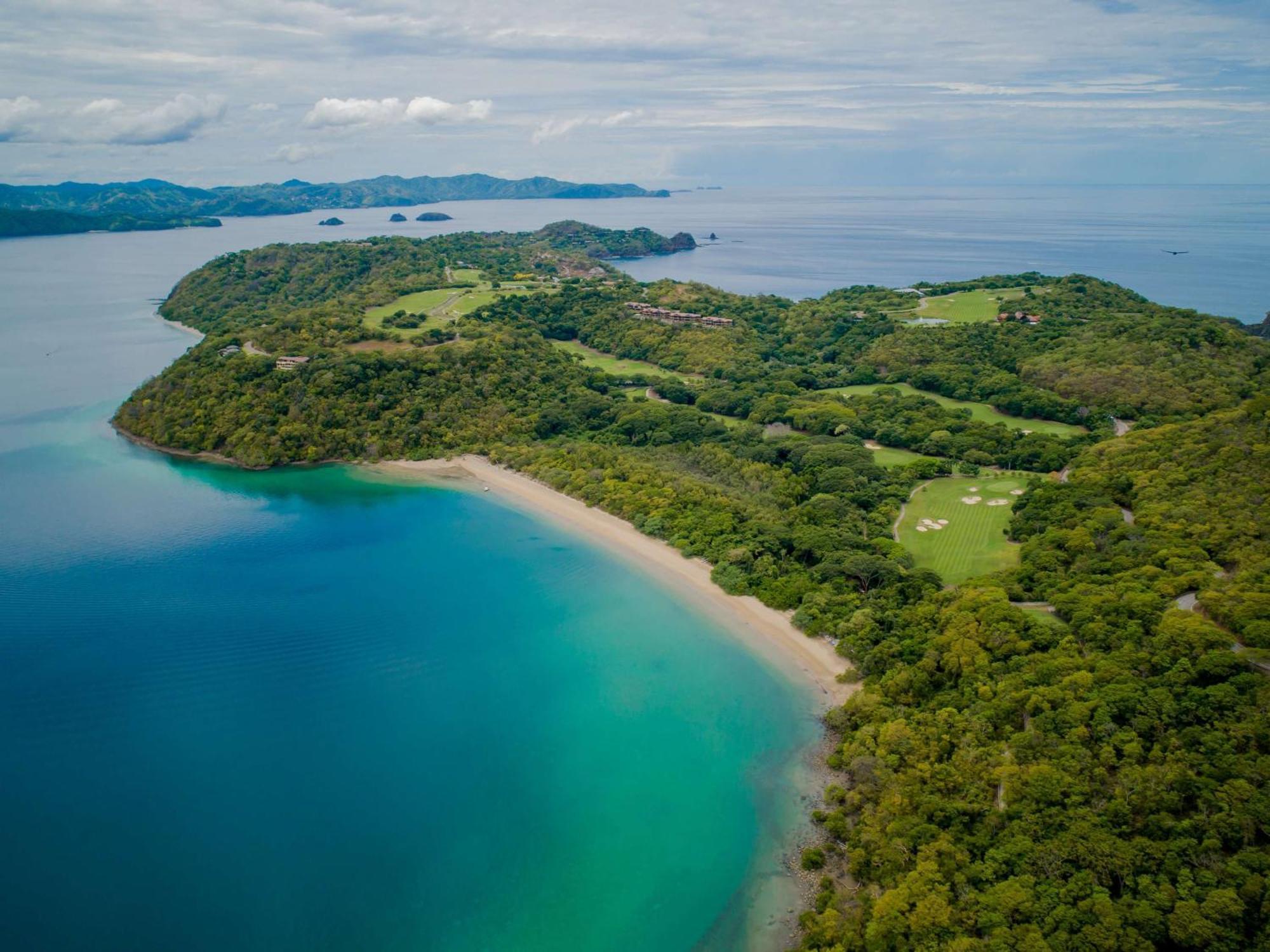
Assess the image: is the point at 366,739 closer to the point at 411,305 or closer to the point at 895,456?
the point at 895,456

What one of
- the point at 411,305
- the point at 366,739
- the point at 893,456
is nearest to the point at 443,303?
the point at 411,305

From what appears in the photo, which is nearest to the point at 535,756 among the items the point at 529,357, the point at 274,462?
the point at 274,462

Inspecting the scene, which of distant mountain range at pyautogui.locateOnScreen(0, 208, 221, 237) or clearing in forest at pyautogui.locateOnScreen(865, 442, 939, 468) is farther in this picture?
distant mountain range at pyautogui.locateOnScreen(0, 208, 221, 237)

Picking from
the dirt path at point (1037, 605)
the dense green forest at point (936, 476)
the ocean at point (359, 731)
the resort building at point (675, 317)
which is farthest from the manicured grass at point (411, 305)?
the dirt path at point (1037, 605)

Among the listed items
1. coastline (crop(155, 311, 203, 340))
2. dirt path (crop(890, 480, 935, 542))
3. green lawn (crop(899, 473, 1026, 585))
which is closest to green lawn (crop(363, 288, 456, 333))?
coastline (crop(155, 311, 203, 340))

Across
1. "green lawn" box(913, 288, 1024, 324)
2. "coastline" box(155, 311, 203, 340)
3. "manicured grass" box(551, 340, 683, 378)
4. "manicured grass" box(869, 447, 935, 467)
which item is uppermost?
"coastline" box(155, 311, 203, 340)

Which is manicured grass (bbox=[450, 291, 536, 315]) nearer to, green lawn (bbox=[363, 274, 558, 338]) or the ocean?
green lawn (bbox=[363, 274, 558, 338])

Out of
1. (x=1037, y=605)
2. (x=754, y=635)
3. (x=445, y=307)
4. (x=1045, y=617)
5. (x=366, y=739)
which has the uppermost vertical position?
(x=445, y=307)

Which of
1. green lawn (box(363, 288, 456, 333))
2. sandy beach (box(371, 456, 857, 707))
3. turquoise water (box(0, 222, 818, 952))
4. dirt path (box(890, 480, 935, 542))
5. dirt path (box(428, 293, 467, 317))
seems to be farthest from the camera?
dirt path (box(428, 293, 467, 317))
